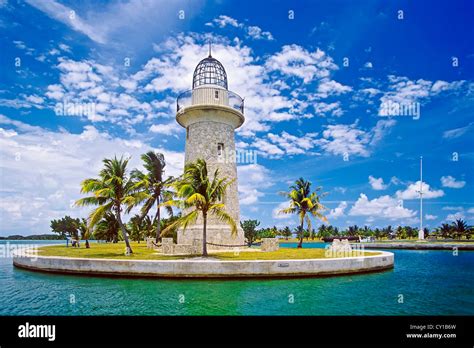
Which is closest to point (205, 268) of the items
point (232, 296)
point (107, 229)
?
point (232, 296)

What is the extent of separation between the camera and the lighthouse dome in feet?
88.5

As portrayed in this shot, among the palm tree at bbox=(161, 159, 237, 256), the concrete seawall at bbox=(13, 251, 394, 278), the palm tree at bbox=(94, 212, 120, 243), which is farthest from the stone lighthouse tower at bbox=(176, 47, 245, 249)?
the palm tree at bbox=(94, 212, 120, 243)

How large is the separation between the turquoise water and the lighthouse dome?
16.5 meters

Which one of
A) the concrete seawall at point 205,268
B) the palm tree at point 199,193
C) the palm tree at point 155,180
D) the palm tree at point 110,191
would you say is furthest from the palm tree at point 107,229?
the concrete seawall at point 205,268

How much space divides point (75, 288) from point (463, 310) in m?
15.9

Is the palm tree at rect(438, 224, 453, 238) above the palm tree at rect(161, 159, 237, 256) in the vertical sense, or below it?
below

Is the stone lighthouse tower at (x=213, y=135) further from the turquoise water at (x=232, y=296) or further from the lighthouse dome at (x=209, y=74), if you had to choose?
the turquoise water at (x=232, y=296)

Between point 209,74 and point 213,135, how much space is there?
5.26 metres

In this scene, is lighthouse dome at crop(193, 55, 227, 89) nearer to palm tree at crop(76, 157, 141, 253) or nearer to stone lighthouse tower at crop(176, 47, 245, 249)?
stone lighthouse tower at crop(176, 47, 245, 249)

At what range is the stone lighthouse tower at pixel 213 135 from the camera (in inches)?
985

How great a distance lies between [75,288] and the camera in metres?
15.0

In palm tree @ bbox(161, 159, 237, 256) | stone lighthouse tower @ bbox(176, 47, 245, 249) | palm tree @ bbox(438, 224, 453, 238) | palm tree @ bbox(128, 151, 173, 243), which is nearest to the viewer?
palm tree @ bbox(161, 159, 237, 256)

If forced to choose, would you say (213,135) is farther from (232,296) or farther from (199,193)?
(232,296)
